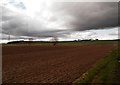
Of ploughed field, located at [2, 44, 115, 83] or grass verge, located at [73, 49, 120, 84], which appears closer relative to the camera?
grass verge, located at [73, 49, 120, 84]

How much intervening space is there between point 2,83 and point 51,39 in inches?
6687

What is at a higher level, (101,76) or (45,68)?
(101,76)

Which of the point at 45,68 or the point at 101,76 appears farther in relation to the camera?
the point at 45,68

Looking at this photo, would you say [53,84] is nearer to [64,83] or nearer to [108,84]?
[64,83]

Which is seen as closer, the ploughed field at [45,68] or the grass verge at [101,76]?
the grass verge at [101,76]

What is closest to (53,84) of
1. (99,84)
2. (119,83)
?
(99,84)

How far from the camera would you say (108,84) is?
36.1ft

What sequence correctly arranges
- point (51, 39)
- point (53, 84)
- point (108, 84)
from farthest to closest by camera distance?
point (51, 39) → point (53, 84) → point (108, 84)

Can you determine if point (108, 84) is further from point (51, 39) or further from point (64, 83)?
point (51, 39)

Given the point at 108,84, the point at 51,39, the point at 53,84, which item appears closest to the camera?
Answer: the point at 108,84

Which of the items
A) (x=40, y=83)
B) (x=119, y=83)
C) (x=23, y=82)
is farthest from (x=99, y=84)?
(x=23, y=82)

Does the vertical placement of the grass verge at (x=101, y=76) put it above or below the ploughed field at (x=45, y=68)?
above

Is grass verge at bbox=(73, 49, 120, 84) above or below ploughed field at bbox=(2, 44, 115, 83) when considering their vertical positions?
above

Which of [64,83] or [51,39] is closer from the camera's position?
[64,83]
